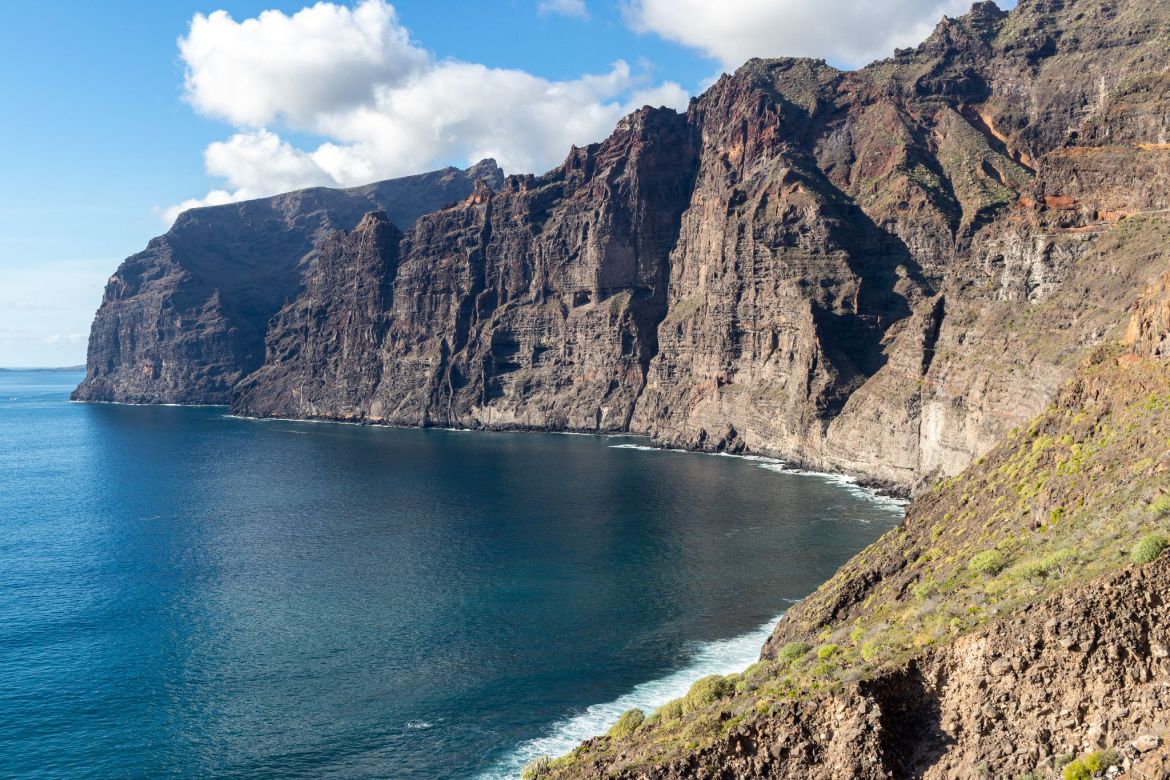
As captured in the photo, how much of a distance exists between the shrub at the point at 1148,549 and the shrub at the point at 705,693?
62.4 ft

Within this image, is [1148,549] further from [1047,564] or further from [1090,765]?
[1090,765]

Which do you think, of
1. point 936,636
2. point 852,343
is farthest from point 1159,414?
point 852,343

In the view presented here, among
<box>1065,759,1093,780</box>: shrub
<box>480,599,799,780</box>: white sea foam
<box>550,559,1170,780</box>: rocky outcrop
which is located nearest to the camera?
<box>1065,759,1093,780</box>: shrub

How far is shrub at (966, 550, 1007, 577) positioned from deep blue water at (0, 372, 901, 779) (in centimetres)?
2665

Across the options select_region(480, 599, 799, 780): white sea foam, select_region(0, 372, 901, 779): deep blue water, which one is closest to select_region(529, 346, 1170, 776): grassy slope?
select_region(480, 599, 799, 780): white sea foam

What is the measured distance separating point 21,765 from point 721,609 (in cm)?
5346

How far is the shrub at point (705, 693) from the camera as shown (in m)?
39.0

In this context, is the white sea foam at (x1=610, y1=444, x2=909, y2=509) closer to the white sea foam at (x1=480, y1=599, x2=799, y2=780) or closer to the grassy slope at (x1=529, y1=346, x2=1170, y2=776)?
the white sea foam at (x1=480, y1=599, x2=799, y2=780)

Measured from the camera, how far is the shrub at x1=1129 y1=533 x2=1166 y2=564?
26.2 metres

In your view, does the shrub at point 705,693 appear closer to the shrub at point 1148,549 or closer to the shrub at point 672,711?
the shrub at point 672,711

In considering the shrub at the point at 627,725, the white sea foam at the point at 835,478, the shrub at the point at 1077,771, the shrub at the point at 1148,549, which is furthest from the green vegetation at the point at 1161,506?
the white sea foam at the point at 835,478

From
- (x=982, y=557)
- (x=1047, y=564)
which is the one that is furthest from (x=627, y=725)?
(x=1047, y=564)

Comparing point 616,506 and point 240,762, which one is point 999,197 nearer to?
point 616,506

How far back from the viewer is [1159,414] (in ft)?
121
